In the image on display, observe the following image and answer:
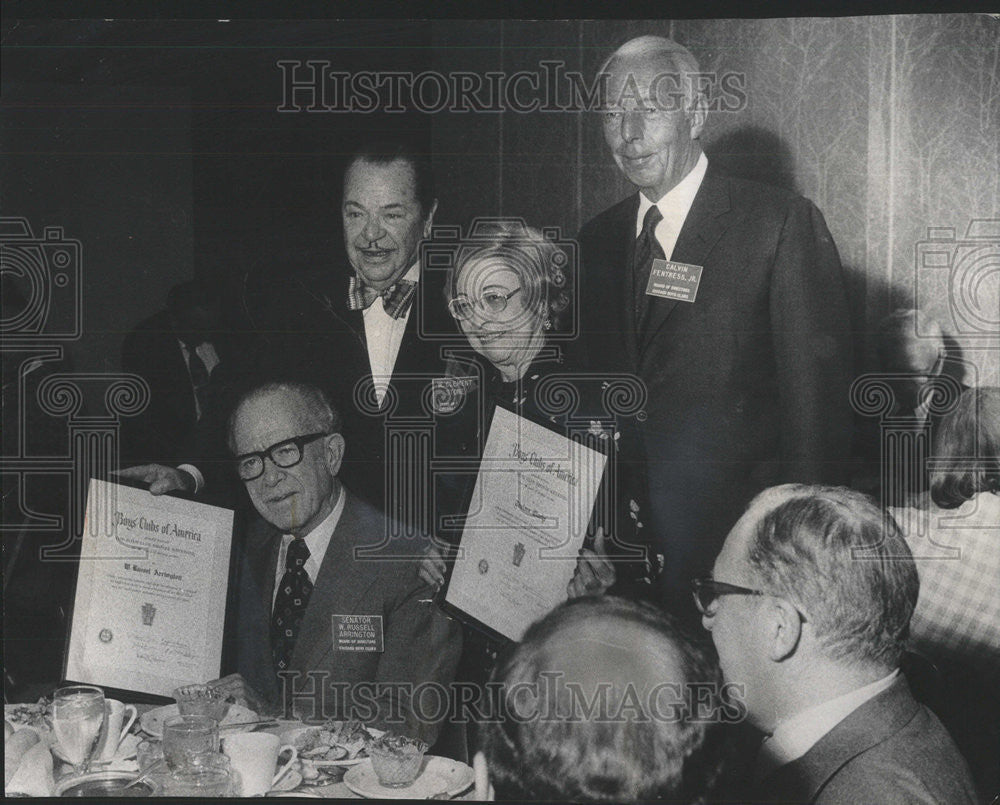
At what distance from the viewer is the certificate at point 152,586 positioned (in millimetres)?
2504

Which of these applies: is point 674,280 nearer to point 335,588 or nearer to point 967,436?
point 967,436

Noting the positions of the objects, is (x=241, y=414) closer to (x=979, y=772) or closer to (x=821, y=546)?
(x=821, y=546)

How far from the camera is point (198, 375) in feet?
8.13

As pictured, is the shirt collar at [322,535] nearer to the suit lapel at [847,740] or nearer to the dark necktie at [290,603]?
the dark necktie at [290,603]

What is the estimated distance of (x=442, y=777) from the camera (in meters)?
2.46

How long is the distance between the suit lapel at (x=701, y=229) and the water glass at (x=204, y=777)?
4.20 feet

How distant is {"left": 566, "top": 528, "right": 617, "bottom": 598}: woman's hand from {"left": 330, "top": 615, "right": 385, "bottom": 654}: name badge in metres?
0.44

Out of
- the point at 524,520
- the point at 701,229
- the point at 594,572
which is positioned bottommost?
the point at 594,572

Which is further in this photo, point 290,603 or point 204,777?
point 290,603

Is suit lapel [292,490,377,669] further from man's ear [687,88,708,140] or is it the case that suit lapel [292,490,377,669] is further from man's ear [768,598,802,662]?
man's ear [687,88,708,140]

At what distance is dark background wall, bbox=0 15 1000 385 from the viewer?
2.38 m

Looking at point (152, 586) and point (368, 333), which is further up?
point (368, 333)

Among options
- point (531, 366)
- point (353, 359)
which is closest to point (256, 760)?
point (353, 359)

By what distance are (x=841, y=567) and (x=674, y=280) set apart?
2.27 feet
